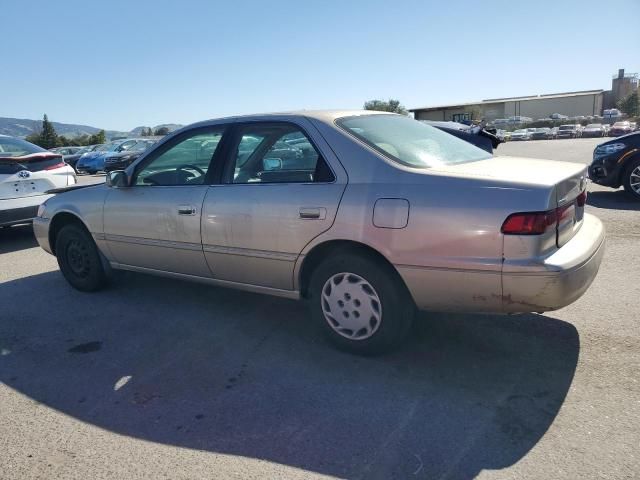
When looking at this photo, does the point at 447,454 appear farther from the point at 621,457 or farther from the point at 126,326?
the point at 126,326

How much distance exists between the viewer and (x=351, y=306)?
3.30m

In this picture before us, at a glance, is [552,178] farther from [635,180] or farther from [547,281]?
[635,180]

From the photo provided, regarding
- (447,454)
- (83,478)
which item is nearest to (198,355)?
(83,478)

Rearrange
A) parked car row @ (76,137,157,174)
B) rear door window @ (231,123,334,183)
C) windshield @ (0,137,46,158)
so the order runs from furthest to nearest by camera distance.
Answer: parked car row @ (76,137,157,174), windshield @ (0,137,46,158), rear door window @ (231,123,334,183)

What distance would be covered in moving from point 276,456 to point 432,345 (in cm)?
148

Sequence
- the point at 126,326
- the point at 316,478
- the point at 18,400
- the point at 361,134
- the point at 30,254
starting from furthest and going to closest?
the point at 30,254 → the point at 126,326 → the point at 361,134 → the point at 18,400 → the point at 316,478

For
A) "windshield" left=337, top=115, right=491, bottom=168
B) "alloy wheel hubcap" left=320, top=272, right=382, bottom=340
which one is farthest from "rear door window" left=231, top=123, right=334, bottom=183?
"alloy wheel hubcap" left=320, top=272, right=382, bottom=340

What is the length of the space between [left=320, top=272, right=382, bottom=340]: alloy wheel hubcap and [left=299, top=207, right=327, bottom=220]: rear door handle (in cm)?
39

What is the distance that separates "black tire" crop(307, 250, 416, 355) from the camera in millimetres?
3135

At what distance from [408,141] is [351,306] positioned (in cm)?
122

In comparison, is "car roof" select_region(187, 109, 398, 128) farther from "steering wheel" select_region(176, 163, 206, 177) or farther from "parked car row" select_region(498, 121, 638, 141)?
"parked car row" select_region(498, 121, 638, 141)

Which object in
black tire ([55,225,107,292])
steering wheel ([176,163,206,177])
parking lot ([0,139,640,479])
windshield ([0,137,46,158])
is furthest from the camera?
windshield ([0,137,46,158])

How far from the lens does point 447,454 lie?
237 cm

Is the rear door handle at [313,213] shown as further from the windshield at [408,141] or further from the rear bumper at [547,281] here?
the rear bumper at [547,281]
